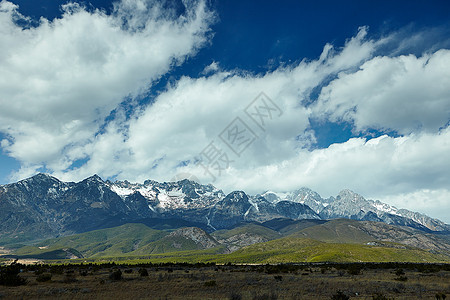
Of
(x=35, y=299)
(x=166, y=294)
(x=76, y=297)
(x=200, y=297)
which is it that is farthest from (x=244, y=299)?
(x=35, y=299)

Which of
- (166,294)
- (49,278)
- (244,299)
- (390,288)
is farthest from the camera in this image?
(49,278)

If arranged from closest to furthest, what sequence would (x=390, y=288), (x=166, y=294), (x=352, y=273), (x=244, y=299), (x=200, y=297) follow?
1. (x=244, y=299)
2. (x=200, y=297)
3. (x=166, y=294)
4. (x=390, y=288)
5. (x=352, y=273)

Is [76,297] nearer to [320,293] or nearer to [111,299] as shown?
[111,299]

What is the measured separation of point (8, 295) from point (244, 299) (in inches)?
851

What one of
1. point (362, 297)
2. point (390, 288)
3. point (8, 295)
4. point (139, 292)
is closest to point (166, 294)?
point (139, 292)

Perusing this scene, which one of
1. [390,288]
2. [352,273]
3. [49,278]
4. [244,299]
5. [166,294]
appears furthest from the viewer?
[352,273]

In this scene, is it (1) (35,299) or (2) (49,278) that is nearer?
(1) (35,299)

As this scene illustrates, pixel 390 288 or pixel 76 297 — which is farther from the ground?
pixel 76 297

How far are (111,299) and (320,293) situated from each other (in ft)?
65.6

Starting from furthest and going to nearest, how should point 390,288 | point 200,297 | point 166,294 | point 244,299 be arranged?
point 390,288 < point 166,294 < point 200,297 < point 244,299

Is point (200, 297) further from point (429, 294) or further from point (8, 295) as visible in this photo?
Result: point (429, 294)

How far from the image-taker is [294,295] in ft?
88.4

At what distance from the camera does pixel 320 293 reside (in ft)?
94.7

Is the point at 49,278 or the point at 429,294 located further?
the point at 49,278
